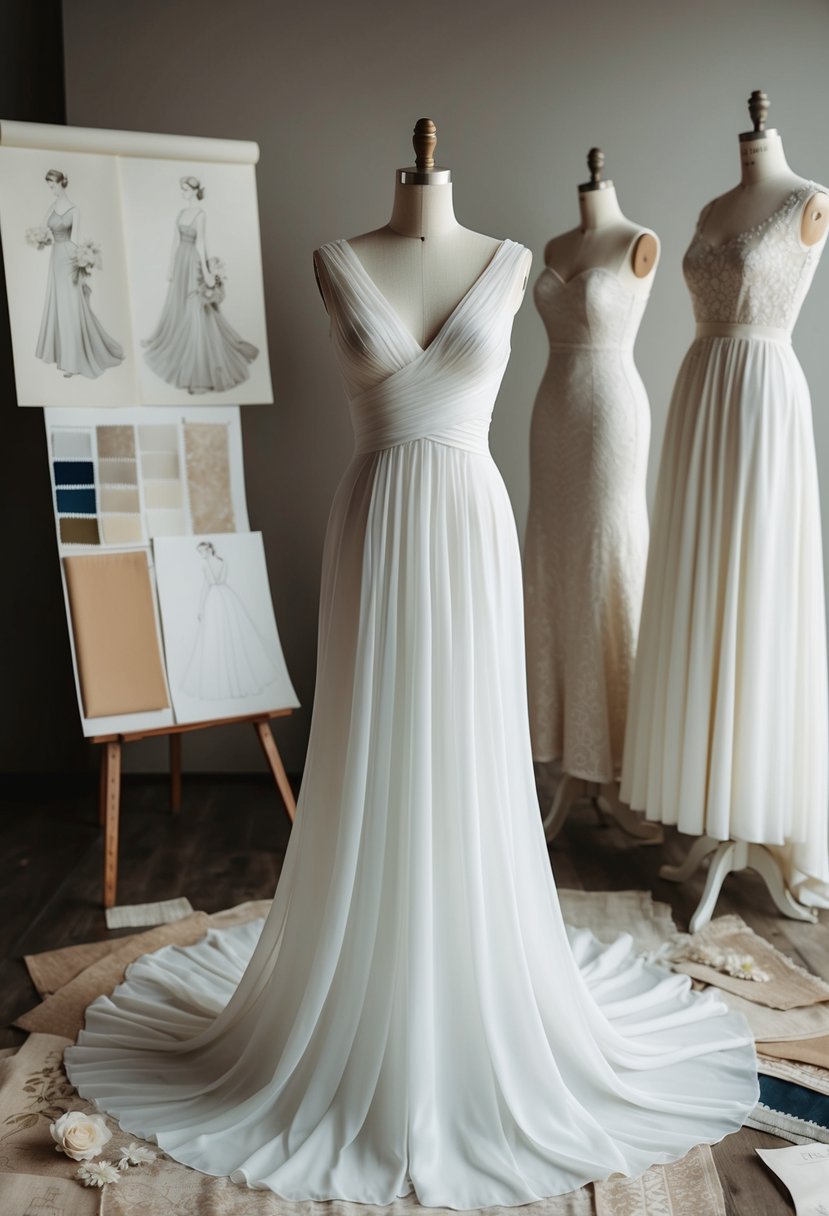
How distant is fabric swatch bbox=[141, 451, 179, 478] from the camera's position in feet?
10.9

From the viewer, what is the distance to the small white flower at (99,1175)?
1817mm

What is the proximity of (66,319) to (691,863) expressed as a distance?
243 centimetres

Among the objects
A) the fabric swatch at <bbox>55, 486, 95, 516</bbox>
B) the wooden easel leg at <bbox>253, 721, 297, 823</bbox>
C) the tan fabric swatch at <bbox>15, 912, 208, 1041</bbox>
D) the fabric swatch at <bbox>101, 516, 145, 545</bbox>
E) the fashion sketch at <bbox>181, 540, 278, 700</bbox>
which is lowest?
the tan fabric swatch at <bbox>15, 912, 208, 1041</bbox>

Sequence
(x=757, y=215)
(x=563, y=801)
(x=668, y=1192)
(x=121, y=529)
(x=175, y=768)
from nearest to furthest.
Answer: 1. (x=668, y=1192)
2. (x=757, y=215)
3. (x=121, y=529)
4. (x=563, y=801)
5. (x=175, y=768)

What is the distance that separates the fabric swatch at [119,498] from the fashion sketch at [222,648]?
0.24m

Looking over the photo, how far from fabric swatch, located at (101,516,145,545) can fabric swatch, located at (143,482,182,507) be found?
71mm

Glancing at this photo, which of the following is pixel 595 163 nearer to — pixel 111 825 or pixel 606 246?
pixel 606 246

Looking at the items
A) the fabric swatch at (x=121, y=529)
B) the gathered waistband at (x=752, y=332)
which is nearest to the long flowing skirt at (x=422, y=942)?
the gathered waistband at (x=752, y=332)

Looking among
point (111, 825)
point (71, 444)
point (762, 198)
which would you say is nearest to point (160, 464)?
point (71, 444)

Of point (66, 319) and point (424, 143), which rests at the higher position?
point (424, 143)

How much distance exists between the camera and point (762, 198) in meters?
2.79

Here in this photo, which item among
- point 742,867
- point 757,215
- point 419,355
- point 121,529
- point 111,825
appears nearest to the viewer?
point 419,355

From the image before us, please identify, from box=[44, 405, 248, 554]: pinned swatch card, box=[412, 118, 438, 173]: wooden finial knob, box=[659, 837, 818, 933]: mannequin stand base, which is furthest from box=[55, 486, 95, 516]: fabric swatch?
box=[659, 837, 818, 933]: mannequin stand base

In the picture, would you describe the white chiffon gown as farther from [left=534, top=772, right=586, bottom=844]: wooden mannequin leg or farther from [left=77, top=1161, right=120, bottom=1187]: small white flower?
[left=534, top=772, right=586, bottom=844]: wooden mannequin leg
